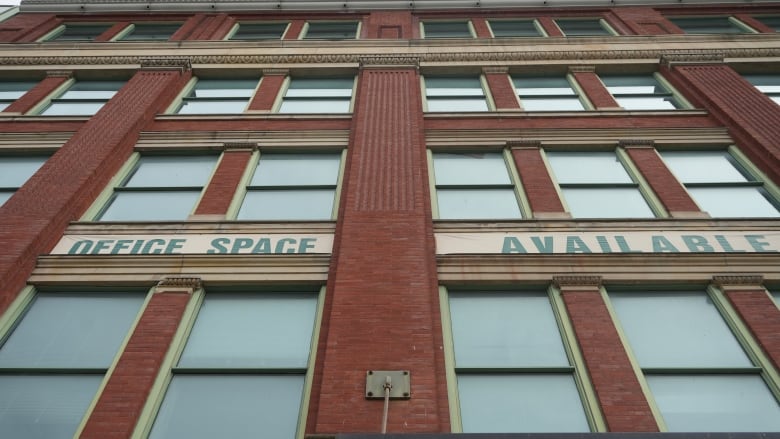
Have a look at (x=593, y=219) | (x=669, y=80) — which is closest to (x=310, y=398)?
(x=593, y=219)

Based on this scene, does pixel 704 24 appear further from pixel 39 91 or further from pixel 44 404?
pixel 44 404

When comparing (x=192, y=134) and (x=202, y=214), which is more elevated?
(x=192, y=134)

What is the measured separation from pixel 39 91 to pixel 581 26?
54.9 ft

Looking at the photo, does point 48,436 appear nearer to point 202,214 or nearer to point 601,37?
point 202,214

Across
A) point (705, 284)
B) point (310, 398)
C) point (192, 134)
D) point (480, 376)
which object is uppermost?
A: point (192, 134)

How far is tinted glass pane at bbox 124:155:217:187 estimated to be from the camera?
1226 cm

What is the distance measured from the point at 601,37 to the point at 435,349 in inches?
518

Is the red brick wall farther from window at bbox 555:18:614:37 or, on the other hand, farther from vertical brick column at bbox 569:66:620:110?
window at bbox 555:18:614:37

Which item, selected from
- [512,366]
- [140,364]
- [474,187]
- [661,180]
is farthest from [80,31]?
[512,366]

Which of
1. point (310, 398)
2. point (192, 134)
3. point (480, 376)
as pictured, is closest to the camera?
point (310, 398)

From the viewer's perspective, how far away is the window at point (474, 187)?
36.5ft

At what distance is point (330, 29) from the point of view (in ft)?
66.2

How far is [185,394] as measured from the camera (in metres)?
7.60

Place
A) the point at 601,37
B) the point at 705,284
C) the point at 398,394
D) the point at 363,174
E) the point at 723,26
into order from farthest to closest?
the point at 723,26 < the point at 601,37 < the point at 363,174 < the point at 705,284 < the point at 398,394
